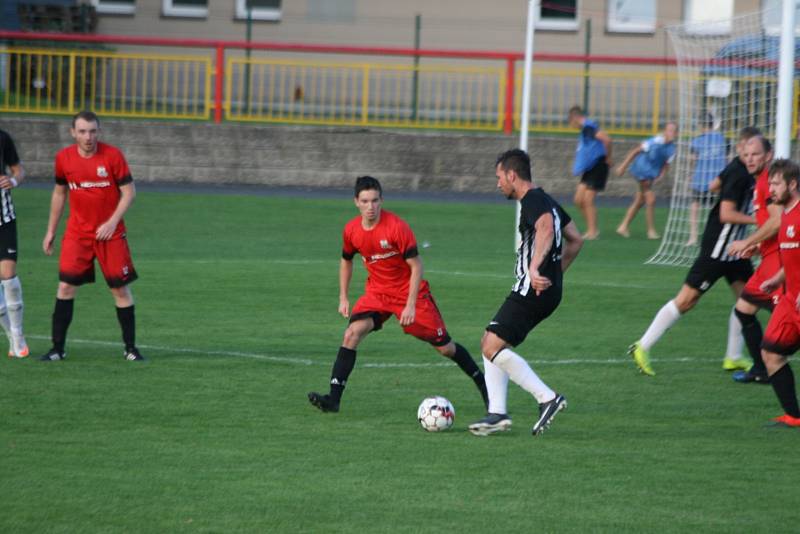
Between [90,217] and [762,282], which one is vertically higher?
[90,217]

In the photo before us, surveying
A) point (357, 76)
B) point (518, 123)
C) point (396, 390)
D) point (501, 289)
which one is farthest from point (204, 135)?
point (396, 390)

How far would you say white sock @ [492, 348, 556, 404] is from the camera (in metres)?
8.18

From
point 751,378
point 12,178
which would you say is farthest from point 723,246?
point 12,178

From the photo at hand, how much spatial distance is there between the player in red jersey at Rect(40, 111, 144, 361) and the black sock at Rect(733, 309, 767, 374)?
15.6 ft

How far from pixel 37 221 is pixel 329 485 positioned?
1397 cm

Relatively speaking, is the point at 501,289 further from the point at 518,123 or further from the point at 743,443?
the point at 518,123

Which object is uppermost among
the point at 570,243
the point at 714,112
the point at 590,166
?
the point at 714,112

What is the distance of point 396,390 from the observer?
9.73 m

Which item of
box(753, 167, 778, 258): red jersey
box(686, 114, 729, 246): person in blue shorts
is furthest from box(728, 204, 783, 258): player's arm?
box(686, 114, 729, 246): person in blue shorts

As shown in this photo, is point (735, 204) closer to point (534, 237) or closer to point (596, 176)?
point (534, 237)

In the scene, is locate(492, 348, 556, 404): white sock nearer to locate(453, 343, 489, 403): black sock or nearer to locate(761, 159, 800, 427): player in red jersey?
locate(453, 343, 489, 403): black sock

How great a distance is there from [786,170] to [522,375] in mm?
2076

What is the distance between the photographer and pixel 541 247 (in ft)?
26.1

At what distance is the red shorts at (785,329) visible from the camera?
Answer: 8383 mm
